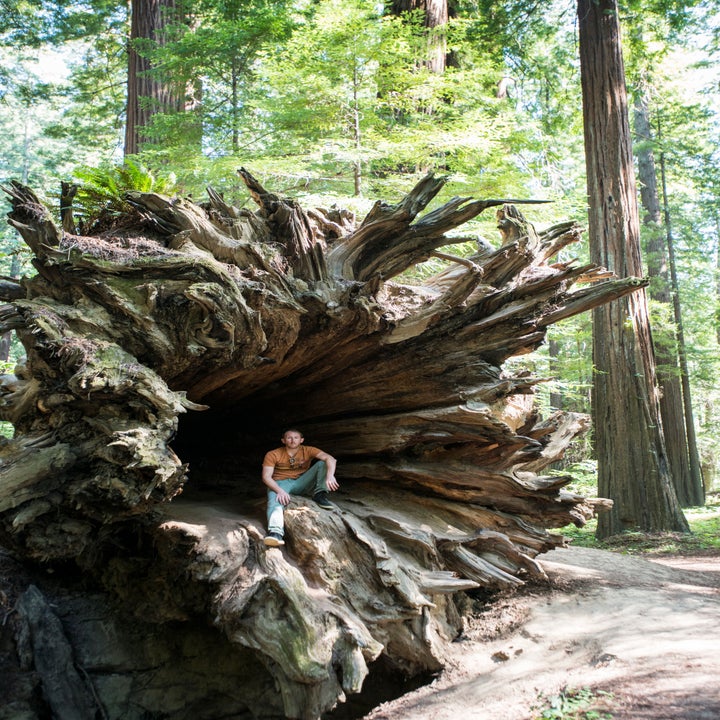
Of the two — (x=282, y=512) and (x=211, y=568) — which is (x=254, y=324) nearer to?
(x=282, y=512)

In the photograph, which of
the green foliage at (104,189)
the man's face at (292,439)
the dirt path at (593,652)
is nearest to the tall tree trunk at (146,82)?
the green foliage at (104,189)

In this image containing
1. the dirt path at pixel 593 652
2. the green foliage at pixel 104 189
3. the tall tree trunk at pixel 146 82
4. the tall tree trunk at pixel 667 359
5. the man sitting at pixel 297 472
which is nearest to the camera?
the dirt path at pixel 593 652

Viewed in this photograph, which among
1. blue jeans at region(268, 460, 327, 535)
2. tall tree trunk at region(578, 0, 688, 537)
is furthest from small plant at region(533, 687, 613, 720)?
tall tree trunk at region(578, 0, 688, 537)

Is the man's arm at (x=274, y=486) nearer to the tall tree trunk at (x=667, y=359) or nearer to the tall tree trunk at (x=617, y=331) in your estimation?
the tall tree trunk at (x=617, y=331)

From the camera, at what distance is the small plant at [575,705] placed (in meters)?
3.41

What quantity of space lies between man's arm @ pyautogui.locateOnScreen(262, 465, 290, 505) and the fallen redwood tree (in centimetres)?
23

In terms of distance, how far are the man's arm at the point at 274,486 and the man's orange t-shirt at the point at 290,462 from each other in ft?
0.87

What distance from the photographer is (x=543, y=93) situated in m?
14.9

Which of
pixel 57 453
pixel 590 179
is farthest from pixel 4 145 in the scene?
pixel 57 453

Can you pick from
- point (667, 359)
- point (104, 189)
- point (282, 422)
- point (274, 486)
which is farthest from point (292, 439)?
point (667, 359)

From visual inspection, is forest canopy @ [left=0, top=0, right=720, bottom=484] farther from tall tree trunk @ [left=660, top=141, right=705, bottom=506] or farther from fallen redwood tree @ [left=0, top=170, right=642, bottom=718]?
tall tree trunk @ [left=660, top=141, right=705, bottom=506]

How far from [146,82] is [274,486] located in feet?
31.6

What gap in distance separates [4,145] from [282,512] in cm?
4882

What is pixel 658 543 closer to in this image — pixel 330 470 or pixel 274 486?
pixel 330 470
